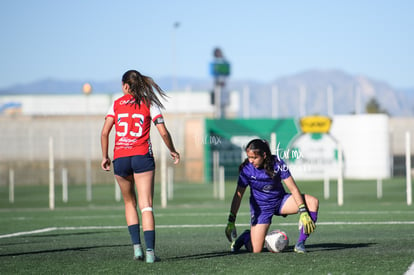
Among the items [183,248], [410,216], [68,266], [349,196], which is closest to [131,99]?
[68,266]

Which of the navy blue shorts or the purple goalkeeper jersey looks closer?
the navy blue shorts

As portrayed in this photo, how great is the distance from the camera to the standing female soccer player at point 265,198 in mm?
10172

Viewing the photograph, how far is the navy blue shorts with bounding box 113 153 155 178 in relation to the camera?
9.34 metres

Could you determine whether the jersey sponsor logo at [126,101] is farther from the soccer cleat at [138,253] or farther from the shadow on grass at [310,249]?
the shadow on grass at [310,249]

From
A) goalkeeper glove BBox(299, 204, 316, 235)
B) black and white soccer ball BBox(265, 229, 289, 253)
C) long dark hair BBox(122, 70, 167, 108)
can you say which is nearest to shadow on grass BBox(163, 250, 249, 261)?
black and white soccer ball BBox(265, 229, 289, 253)

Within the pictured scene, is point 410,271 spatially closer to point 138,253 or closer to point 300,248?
point 300,248

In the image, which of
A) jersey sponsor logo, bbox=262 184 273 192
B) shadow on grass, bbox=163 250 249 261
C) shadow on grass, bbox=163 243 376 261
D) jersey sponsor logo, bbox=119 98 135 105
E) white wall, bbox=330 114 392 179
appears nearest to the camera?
jersey sponsor logo, bbox=119 98 135 105

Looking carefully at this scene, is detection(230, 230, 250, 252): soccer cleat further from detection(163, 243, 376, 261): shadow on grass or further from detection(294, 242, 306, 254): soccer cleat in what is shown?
detection(294, 242, 306, 254): soccer cleat

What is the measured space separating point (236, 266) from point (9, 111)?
73.4 meters

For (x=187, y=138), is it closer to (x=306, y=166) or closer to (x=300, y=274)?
(x=306, y=166)

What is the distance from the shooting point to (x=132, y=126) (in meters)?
9.34

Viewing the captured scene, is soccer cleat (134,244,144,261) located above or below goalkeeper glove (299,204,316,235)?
below

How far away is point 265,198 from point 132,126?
7.10ft

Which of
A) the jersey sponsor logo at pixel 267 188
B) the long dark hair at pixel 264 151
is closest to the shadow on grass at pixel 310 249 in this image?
the jersey sponsor logo at pixel 267 188
